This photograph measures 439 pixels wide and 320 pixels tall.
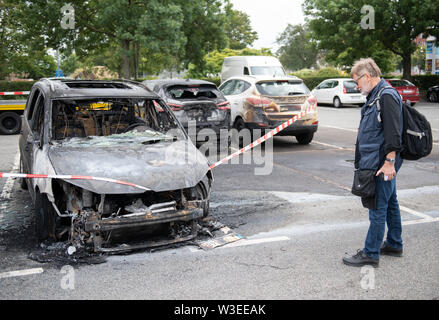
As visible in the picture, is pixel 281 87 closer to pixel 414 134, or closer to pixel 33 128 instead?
pixel 33 128

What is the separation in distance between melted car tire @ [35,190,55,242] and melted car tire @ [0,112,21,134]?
10805 millimetres

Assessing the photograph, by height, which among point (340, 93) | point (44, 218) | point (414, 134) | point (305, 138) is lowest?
point (44, 218)

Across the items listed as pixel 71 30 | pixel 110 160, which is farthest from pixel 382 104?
pixel 71 30

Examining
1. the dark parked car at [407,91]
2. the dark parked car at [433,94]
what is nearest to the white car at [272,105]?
the dark parked car at [407,91]

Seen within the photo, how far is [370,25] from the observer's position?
26.8 meters

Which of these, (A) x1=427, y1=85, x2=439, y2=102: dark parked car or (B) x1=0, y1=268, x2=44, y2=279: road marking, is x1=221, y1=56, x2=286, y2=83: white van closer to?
(A) x1=427, y1=85, x2=439, y2=102: dark parked car

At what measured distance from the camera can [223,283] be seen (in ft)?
13.3

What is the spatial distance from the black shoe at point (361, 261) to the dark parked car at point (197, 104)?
19.5 feet

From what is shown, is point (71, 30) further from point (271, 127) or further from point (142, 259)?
point (142, 259)

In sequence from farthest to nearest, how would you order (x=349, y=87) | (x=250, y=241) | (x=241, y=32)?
(x=241, y=32), (x=349, y=87), (x=250, y=241)

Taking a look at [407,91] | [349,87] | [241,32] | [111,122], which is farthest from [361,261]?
[241,32]

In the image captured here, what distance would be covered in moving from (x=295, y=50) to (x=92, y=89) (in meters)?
87.3

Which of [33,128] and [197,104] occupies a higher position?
[197,104]

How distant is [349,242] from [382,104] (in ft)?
5.48
